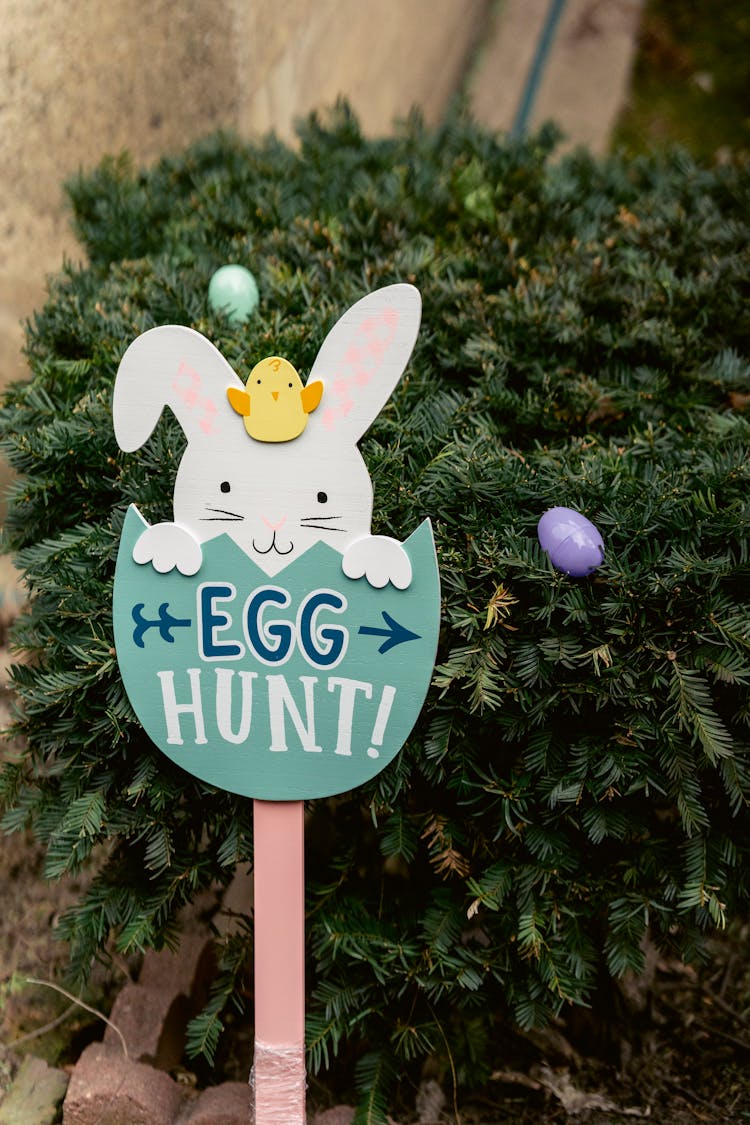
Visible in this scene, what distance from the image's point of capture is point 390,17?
4898 millimetres

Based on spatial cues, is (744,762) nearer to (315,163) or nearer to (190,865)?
(190,865)

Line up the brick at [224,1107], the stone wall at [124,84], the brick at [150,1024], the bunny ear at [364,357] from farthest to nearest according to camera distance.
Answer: the stone wall at [124,84] < the brick at [150,1024] < the brick at [224,1107] < the bunny ear at [364,357]

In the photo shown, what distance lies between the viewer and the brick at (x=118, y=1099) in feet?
5.69

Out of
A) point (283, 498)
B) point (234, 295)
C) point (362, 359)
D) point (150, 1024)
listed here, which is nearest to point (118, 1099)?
point (150, 1024)

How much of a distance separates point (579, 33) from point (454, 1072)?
6475mm

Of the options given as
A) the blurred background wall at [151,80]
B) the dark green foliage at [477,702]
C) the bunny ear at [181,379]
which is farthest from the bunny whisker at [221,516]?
the blurred background wall at [151,80]

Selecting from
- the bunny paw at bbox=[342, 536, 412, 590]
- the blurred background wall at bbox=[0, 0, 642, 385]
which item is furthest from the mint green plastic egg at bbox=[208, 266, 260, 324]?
the bunny paw at bbox=[342, 536, 412, 590]

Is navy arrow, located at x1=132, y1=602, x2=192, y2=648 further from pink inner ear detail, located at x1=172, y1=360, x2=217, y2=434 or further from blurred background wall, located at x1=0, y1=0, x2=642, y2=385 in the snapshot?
blurred background wall, located at x1=0, y1=0, x2=642, y2=385

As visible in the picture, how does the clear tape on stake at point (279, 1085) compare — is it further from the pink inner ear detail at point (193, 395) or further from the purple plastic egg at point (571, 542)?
the pink inner ear detail at point (193, 395)

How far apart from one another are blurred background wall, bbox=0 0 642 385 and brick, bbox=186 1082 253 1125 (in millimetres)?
1827

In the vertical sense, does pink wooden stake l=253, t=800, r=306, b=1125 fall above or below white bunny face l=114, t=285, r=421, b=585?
below

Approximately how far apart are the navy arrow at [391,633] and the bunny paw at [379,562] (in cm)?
5

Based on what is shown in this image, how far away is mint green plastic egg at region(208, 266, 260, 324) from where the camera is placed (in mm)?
2189

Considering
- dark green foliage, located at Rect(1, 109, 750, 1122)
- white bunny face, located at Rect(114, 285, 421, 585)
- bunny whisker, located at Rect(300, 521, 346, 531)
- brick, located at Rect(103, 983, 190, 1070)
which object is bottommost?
brick, located at Rect(103, 983, 190, 1070)
